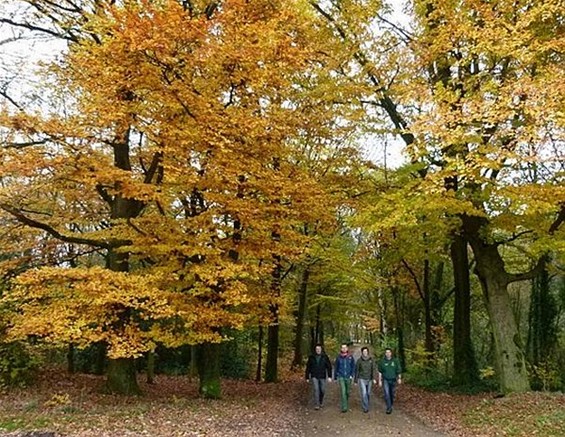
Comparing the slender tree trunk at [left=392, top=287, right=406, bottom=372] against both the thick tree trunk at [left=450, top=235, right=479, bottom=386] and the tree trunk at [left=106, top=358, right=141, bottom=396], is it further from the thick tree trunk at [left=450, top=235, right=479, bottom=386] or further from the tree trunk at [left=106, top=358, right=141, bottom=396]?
the tree trunk at [left=106, top=358, right=141, bottom=396]

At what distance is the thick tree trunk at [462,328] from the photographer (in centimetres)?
1819

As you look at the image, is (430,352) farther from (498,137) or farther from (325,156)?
(498,137)

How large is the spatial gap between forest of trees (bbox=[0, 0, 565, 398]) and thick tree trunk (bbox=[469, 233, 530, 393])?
0.15ft

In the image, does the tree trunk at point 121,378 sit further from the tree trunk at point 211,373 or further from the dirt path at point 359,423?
the dirt path at point 359,423

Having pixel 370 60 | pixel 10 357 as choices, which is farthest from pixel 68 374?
pixel 370 60

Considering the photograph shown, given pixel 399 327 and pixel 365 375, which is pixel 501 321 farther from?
pixel 399 327

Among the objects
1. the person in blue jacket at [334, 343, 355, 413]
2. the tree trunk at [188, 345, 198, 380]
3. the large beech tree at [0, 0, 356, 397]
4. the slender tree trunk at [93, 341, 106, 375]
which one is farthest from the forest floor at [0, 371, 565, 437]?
the tree trunk at [188, 345, 198, 380]

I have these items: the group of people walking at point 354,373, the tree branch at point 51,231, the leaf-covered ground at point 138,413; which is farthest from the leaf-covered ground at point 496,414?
the tree branch at point 51,231

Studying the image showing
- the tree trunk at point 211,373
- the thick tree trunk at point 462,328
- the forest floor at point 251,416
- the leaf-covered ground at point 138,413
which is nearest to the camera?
the leaf-covered ground at point 138,413

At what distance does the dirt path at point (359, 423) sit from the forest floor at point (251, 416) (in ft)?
0.07

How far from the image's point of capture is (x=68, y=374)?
18.8 m

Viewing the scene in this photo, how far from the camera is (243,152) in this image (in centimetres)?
1251

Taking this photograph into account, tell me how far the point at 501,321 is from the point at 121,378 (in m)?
10.9

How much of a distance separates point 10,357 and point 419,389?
558 inches
